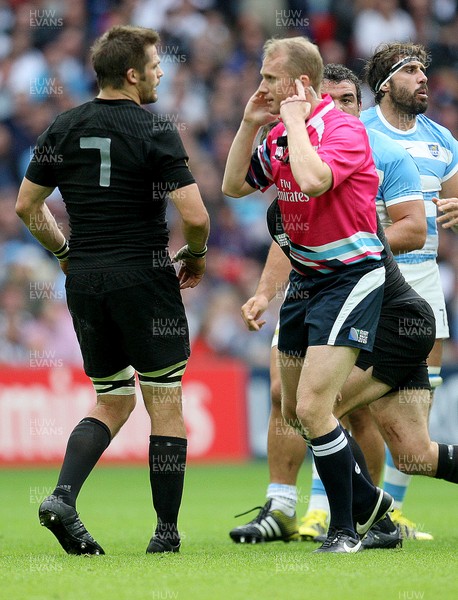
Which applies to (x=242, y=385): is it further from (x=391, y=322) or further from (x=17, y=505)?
(x=391, y=322)

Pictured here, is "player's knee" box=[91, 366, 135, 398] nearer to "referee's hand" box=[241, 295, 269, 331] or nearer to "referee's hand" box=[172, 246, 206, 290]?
"referee's hand" box=[172, 246, 206, 290]

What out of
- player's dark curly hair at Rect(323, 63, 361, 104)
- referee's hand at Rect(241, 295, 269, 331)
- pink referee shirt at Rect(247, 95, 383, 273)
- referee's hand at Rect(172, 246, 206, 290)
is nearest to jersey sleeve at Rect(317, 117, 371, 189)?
pink referee shirt at Rect(247, 95, 383, 273)

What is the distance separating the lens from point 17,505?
8484mm

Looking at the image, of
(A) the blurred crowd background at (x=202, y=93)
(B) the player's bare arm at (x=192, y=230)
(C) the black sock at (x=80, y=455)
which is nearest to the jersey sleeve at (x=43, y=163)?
(B) the player's bare arm at (x=192, y=230)

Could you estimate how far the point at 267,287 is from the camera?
583cm

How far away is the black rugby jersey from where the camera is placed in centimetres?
515

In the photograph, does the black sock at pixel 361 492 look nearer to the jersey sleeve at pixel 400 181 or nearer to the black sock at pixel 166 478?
the black sock at pixel 166 478

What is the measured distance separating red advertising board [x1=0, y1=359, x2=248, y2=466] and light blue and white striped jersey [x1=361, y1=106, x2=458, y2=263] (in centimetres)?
552

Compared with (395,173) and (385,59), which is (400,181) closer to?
(395,173)

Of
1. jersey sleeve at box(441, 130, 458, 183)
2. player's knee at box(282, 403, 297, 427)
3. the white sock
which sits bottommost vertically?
the white sock

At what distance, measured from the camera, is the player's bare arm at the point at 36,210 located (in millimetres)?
5367

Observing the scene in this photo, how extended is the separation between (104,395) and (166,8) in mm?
11177

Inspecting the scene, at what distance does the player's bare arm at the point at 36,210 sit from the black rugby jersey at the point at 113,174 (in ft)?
0.16

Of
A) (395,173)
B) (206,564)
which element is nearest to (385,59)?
(395,173)
